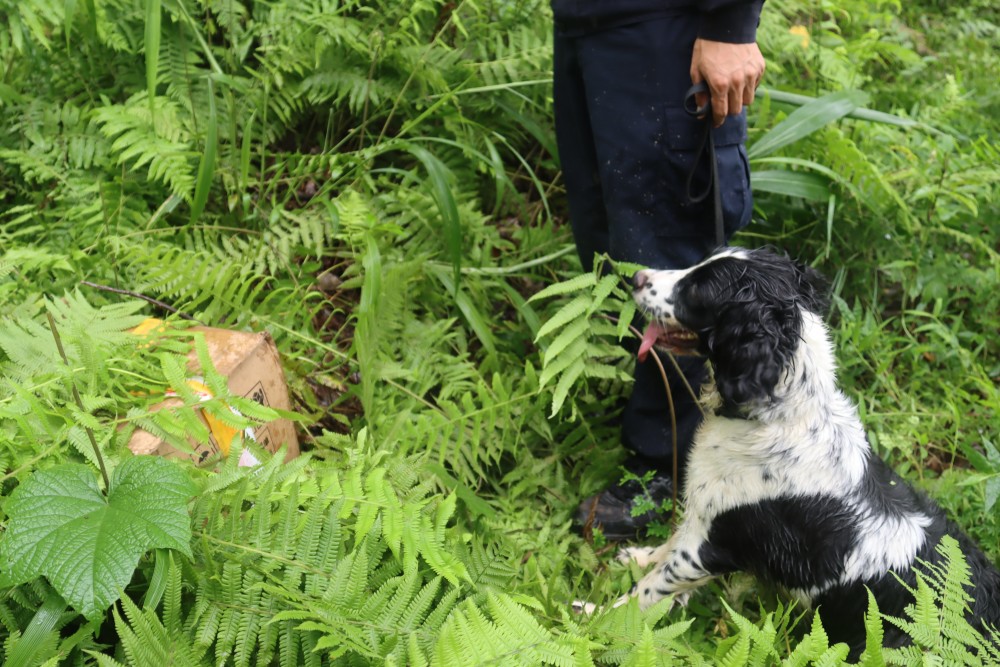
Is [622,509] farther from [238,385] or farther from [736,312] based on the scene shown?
[238,385]

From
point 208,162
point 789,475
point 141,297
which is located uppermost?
point 208,162

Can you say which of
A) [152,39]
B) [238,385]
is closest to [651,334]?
[238,385]

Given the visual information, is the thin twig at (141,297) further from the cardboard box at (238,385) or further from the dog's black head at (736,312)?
the dog's black head at (736,312)

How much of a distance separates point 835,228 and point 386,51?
9.46ft

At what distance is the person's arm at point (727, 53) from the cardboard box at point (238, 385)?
1993 millimetres

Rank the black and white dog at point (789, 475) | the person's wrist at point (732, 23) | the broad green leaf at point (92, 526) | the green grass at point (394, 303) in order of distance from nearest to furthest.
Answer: the broad green leaf at point (92, 526), the green grass at point (394, 303), the black and white dog at point (789, 475), the person's wrist at point (732, 23)

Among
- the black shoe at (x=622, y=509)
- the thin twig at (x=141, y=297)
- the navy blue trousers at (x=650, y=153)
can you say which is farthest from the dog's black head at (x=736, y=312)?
the thin twig at (x=141, y=297)

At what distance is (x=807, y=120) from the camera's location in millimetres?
4289

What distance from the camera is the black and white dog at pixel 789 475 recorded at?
2650 millimetres

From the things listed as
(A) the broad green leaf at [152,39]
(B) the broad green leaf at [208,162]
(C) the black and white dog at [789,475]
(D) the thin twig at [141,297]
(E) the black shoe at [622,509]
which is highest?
(A) the broad green leaf at [152,39]

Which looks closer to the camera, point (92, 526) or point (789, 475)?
point (92, 526)

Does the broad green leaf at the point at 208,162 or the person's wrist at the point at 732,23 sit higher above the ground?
the person's wrist at the point at 732,23

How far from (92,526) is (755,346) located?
6.94ft

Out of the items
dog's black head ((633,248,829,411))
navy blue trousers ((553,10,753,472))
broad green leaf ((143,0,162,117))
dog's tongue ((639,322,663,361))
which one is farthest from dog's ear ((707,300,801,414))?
broad green leaf ((143,0,162,117))
